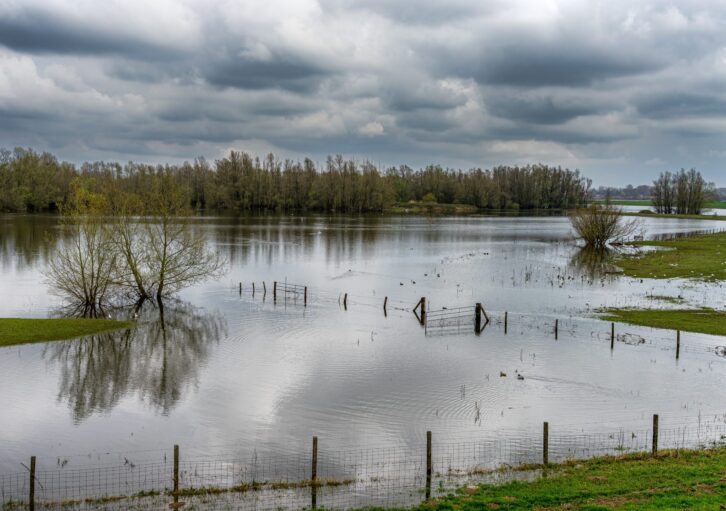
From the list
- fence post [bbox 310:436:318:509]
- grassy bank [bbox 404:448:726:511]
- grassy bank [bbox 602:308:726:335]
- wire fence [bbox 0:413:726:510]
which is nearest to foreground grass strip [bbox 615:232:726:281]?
grassy bank [bbox 602:308:726:335]

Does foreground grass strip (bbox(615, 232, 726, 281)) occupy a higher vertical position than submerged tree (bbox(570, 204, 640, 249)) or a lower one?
lower

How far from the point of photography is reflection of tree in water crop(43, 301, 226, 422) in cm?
3127

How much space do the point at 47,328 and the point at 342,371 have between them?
23026 mm

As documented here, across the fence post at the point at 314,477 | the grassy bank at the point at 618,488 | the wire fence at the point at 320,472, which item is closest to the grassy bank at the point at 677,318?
the wire fence at the point at 320,472

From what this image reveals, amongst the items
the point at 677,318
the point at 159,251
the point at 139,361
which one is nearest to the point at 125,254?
the point at 159,251

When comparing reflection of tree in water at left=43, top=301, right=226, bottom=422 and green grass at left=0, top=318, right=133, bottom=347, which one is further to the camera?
green grass at left=0, top=318, right=133, bottom=347

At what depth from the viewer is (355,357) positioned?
38500 mm

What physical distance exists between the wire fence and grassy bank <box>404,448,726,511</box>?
4.17 ft

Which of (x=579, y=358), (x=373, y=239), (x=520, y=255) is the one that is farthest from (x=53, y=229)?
(x=579, y=358)

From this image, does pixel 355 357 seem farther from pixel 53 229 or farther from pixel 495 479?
pixel 53 229

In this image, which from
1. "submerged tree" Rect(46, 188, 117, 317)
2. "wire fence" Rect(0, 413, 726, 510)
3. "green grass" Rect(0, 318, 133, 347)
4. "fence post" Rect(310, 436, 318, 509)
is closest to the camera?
"wire fence" Rect(0, 413, 726, 510)

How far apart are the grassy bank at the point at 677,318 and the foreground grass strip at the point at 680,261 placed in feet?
70.2

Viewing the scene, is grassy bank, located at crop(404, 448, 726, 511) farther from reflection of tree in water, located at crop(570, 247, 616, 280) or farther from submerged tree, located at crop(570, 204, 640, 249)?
submerged tree, located at crop(570, 204, 640, 249)

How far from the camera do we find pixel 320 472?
22.7 m
